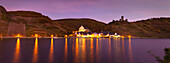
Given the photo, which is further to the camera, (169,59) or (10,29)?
(10,29)

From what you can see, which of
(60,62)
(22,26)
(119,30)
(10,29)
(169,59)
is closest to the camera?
(169,59)

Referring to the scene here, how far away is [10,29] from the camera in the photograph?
500 feet

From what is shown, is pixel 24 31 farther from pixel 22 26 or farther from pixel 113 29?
pixel 113 29

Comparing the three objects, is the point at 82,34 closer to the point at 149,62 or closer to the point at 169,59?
the point at 149,62

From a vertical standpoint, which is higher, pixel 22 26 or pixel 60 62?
pixel 22 26

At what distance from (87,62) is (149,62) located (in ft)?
31.9

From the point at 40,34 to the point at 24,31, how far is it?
18.7 metres

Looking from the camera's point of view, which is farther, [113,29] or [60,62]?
[113,29]

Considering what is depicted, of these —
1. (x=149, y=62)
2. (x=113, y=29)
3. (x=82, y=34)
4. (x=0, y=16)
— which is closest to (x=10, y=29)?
(x=0, y=16)

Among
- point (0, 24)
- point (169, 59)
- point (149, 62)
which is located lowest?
point (149, 62)

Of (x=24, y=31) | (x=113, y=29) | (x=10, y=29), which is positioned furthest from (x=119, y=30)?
(x=10, y=29)

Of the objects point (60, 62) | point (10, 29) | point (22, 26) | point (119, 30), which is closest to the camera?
point (60, 62)

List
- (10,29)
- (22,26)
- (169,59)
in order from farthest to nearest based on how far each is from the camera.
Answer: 1. (22,26)
2. (10,29)
3. (169,59)

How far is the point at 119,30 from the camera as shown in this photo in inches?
7662
